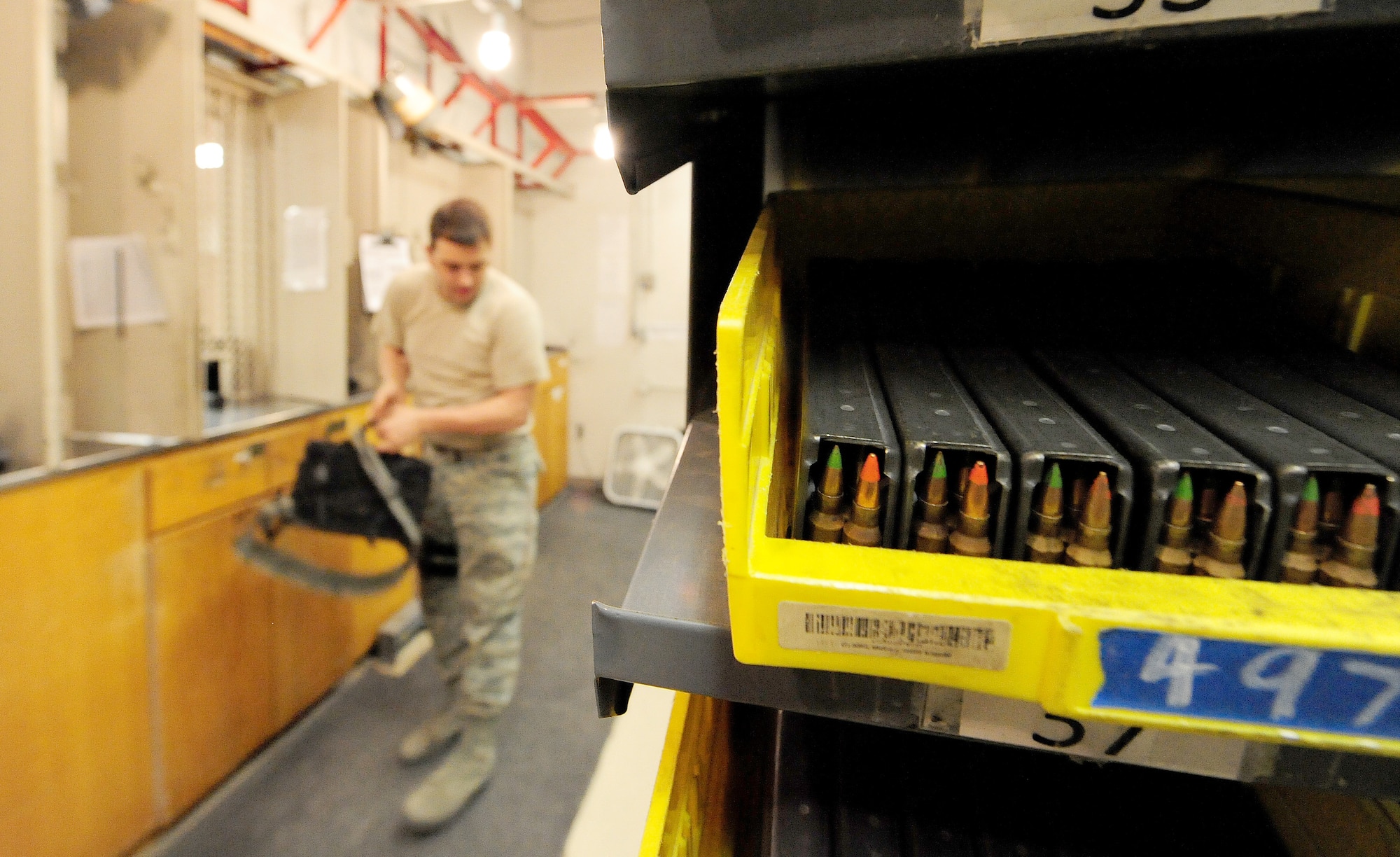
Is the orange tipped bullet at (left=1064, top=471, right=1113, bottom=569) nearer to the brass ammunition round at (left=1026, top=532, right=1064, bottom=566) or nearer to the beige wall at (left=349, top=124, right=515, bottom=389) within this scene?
the brass ammunition round at (left=1026, top=532, right=1064, bottom=566)

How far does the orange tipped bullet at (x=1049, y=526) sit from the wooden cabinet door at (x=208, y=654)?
5.78ft

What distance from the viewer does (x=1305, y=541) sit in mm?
348

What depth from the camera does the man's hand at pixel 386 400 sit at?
6.13 ft

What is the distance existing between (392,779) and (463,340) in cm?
117

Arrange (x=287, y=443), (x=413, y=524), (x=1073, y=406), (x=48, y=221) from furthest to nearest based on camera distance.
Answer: (x=287, y=443) < (x=413, y=524) < (x=48, y=221) < (x=1073, y=406)

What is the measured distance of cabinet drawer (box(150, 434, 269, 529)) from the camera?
1441 mm

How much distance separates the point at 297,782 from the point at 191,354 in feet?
3.61

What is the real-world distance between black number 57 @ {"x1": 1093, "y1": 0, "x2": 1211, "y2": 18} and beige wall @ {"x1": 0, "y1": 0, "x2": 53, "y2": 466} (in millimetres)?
1620

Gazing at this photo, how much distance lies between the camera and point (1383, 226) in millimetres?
537

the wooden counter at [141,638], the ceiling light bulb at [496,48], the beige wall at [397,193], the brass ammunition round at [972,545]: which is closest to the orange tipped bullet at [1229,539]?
the brass ammunition round at [972,545]

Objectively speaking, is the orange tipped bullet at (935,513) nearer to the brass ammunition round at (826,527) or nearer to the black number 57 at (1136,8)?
the brass ammunition round at (826,527)

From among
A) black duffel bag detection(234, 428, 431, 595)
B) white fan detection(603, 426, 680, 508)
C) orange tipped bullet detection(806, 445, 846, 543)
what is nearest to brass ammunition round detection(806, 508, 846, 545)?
orange tipped bullet detection(806, 445, 846, 543)

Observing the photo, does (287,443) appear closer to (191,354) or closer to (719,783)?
(191,354)

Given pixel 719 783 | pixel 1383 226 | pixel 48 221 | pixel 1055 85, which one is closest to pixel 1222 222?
pixel 1383 226
